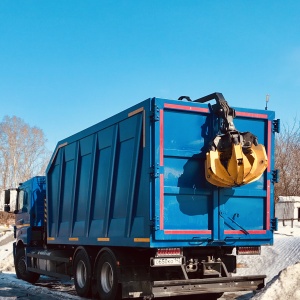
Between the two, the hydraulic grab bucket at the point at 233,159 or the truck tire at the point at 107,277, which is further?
the truck tire at the point at 107,277

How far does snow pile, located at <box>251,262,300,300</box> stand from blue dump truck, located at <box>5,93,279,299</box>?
37 centimetres

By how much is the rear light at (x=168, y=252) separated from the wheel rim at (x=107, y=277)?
4.38 feet

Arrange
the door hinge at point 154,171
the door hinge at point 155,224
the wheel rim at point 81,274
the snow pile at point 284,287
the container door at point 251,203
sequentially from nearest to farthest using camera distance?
the door hinge at point 155,224 < the door hinge at point 154,171 < the snow pile at point 284,287 < the container door at point 251,203 < the wheel rim at point 81,274

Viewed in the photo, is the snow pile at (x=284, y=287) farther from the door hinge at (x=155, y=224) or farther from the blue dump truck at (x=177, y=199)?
the door hinge at (x=155, y=224)

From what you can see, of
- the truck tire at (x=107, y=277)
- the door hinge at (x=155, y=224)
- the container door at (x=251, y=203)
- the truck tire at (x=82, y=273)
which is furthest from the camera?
the truck tire at (x=82, y=273)

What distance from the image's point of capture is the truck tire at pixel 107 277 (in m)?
8.95

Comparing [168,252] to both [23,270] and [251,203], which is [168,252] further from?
[23,270]

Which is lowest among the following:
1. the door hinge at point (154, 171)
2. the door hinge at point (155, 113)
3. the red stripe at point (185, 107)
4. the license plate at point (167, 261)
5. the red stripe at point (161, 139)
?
the license plate at point (167, 261)

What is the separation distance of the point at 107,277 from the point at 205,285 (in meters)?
1.92

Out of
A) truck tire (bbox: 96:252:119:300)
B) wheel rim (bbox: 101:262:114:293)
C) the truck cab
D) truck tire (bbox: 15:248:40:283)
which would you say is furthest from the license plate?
truck tire (bbox: 15:248:40:283)

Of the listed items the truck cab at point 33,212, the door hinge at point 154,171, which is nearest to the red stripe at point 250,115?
the door hinge at point 154,171

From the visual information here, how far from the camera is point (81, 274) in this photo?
34.1 feet

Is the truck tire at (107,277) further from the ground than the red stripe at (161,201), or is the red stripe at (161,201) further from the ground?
the red stripe at (161,201)

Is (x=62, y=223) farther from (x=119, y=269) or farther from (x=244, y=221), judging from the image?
(x=244, y=221)
